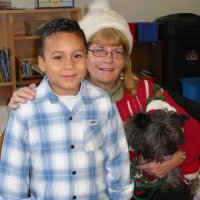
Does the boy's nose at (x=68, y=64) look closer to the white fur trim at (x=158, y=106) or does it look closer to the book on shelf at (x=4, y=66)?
the white fur trim at (x=158, y=106)

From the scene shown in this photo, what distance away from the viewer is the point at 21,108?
130 centimetres

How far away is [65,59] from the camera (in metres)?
1.27

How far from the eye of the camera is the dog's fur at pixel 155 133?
1.73m

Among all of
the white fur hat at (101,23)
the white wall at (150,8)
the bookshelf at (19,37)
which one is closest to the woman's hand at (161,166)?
the white fur hat at (101,23)

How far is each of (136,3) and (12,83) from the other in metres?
1.88

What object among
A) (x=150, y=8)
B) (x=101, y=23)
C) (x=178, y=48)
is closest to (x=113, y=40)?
(x=101, y=23)

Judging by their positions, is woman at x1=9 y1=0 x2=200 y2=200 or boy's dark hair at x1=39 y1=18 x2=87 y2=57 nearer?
boy's dark hair at x1=39 y1=18 x2=87 y2=57

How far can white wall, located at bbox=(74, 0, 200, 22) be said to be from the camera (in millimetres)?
4344

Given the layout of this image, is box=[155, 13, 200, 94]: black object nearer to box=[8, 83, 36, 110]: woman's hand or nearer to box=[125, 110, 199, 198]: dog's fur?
box=[125, 110, 199, 198]: dog's fur

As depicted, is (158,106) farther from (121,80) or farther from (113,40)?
(113,40)

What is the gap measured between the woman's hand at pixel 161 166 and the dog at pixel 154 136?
0.07 ft

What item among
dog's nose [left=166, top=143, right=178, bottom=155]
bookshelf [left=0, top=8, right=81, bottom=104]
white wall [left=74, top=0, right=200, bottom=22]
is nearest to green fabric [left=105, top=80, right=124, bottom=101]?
dog's nose [left=166, top=143, right=178, bottom=155]

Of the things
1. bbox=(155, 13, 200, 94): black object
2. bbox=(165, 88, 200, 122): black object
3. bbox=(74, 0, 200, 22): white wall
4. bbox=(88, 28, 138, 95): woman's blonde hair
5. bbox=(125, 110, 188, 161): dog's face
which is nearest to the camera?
bbox=(125, 110, 188, 161): dog's face

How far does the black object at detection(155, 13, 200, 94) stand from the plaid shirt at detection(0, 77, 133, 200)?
2.89 m
